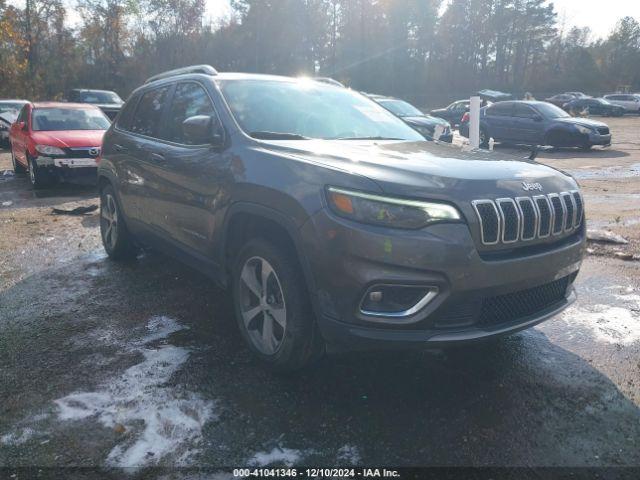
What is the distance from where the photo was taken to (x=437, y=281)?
2.56 metres

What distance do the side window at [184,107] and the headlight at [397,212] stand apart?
1698 mm

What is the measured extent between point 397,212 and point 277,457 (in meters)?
1.30

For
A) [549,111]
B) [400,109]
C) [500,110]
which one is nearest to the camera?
[400,109]

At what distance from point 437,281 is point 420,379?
91 centimetres

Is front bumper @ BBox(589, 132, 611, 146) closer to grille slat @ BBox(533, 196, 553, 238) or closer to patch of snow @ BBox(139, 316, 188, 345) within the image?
grille slat @ BBox(533, 196, 553, 238)

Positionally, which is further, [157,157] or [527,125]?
[527,125]

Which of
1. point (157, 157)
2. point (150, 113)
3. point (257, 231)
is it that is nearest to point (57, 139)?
point (150, 113)

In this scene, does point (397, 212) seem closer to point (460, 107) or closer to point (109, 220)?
point (109, 220)

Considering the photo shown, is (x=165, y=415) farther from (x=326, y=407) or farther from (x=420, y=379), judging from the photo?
(x=420, y=379)

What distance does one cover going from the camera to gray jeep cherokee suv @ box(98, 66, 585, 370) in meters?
2.59

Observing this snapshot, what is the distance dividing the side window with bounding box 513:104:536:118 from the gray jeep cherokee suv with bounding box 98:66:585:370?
47.9 ft

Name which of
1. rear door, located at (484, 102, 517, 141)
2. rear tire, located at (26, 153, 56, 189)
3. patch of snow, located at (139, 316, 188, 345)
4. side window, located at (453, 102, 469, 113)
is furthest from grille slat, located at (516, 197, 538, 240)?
side window, located at (453, 102, 469, 113)

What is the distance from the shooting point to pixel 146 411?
2.88m

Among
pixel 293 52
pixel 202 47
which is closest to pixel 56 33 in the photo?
pixel 202 47
